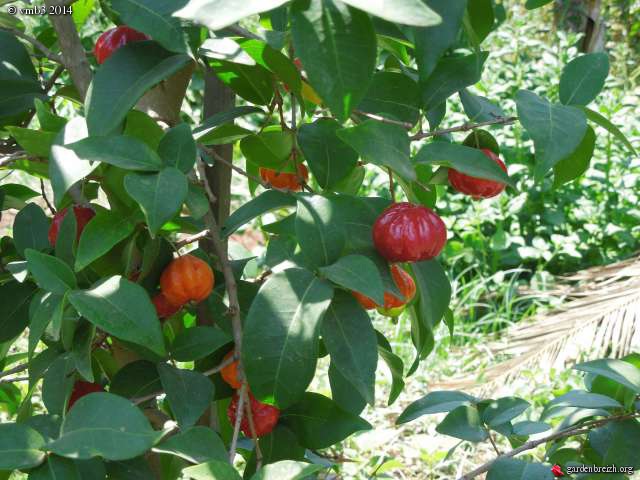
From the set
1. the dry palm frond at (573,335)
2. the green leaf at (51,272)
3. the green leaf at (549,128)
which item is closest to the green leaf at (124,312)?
the green leaf at (51,272)

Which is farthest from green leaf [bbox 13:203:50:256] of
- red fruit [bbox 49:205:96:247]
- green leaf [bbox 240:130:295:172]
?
green leaf [bbox 240:130:295:172]

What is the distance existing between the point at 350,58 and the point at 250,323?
0.23m

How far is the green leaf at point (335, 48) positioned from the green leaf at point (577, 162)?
11.7 inches

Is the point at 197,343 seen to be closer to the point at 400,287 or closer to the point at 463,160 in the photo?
the point at 400,287


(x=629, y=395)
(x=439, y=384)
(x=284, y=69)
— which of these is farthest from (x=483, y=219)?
(x=284, y=69)

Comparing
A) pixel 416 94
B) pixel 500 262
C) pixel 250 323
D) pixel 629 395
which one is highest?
pixel 416 94

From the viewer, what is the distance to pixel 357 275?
2.02 ft

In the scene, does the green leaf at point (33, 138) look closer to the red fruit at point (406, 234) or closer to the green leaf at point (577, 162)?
the red fruit at point (406, 234)

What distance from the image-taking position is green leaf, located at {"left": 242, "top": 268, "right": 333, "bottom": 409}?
0.62 meters

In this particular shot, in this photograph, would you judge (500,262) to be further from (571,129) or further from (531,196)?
(571,129)

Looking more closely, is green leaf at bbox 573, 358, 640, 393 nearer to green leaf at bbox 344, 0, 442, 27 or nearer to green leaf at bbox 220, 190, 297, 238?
green leaf at bbox 220, 190, 297, 238

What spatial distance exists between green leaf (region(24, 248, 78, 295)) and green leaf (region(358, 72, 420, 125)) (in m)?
0.35

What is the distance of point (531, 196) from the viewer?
343 centimetres

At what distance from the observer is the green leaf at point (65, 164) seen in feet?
2.09
